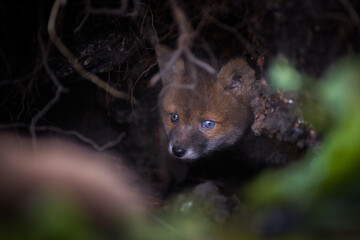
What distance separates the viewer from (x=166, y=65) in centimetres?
382

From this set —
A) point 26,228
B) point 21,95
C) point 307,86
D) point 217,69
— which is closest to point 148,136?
point 217,69

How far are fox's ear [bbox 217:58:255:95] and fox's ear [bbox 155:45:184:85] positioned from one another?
56 centimetres

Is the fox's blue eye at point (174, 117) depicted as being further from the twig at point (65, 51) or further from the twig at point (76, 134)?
the twig at point (76, 134)

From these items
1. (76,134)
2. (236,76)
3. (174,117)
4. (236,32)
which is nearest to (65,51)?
(76,134)

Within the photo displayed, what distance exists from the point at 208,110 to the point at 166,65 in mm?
785

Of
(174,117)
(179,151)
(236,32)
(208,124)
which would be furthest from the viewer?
(174,117)

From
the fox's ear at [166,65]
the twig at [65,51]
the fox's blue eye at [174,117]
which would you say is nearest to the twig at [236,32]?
the fox's ear at [166,65]

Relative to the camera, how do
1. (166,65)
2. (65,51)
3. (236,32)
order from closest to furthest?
1. (65,51)
2. (236,32)
3. (166,65)

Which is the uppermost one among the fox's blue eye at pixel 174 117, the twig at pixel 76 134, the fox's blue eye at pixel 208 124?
the fox's blue eye at pixel 174 117

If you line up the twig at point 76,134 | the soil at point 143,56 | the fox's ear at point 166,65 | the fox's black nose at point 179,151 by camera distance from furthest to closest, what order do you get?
1. the fox's black nose at point 179,151
2. the fox's ear at point 166,65
3. the twig at point 76,134
4. the soil at point 143,56

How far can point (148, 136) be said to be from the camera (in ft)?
16.4

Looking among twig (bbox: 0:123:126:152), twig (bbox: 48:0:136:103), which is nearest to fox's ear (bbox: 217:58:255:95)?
twig (bbox: 48:0:136:103)

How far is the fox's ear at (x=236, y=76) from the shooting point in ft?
12.8

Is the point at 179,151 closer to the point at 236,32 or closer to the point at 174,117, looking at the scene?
the point at 174,117
